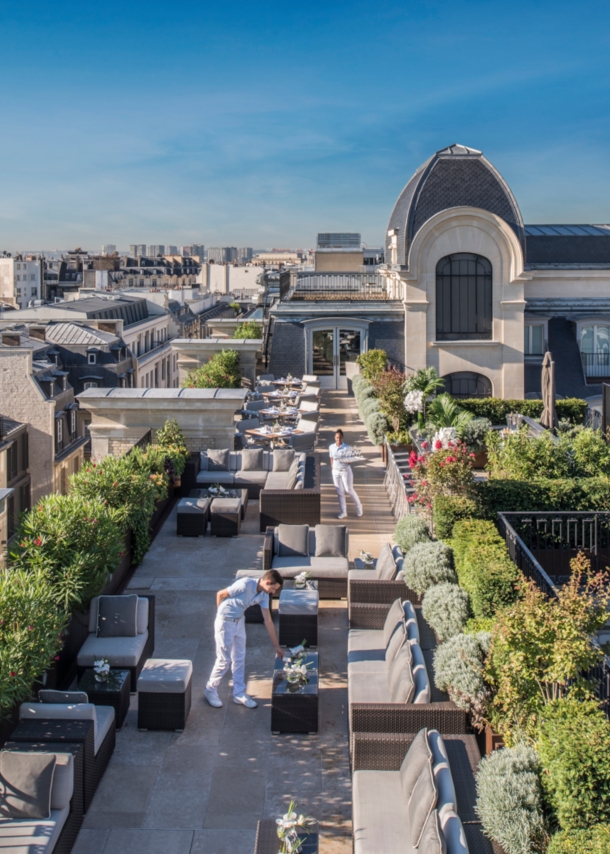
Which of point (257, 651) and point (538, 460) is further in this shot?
point (538, 460)

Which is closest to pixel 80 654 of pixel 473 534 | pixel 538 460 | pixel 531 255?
pixel 473 534

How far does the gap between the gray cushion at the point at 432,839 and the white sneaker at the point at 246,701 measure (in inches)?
106

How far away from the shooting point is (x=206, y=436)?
14125 millimetres

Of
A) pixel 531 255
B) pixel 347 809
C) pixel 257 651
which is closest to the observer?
pixel 347 809

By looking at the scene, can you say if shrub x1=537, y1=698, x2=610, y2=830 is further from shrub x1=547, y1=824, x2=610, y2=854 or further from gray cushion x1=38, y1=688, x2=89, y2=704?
gray cushion x1=38, y1=688, x2=89, y2=704

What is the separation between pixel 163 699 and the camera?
6480 millimetres

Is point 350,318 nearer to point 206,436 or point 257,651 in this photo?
point 206,436

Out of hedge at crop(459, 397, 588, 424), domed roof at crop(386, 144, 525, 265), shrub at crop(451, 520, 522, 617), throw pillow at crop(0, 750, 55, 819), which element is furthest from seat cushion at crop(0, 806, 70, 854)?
domed roof at crop(386, 144, 525, 265)

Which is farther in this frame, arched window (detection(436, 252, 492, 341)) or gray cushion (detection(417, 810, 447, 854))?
arched window (detection(436, 252, 492, 341))

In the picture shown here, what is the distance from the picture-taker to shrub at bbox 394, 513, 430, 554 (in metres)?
9.19

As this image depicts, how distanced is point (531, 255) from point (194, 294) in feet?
193

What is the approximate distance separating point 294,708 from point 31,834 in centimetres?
226

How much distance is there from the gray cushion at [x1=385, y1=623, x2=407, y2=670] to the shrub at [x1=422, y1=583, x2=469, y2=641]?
0.48 metres

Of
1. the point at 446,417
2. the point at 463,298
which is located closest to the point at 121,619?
the point at 446,417
